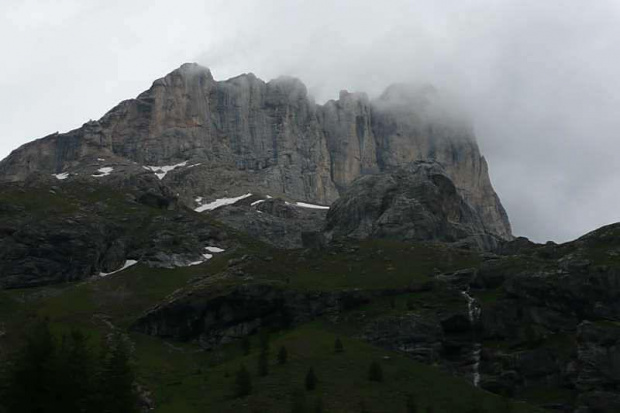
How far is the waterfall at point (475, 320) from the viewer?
116m

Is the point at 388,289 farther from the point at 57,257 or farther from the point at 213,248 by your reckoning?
the point at 57,257

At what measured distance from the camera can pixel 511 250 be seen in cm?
17912

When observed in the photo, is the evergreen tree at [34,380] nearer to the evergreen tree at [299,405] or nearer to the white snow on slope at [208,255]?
the evergreen tree at [299,405]

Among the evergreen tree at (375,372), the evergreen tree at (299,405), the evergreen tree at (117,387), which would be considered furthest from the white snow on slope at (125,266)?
the evergreen tree at (117,387)

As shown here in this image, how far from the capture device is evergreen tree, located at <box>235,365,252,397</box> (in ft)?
314

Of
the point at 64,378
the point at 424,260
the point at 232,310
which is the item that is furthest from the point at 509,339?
the point at 64,378

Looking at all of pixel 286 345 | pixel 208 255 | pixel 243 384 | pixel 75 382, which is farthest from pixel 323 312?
pixel 75 382

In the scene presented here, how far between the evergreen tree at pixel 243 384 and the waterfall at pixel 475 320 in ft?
112

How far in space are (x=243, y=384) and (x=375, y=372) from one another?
57.0ft

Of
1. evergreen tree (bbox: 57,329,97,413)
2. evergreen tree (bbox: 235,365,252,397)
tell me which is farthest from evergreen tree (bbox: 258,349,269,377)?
evergreen tree (bbox: 57,329,97,413)

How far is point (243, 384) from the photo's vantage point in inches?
3792

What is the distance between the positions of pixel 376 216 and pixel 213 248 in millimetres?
41141

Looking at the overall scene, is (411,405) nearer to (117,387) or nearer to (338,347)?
(338,347)

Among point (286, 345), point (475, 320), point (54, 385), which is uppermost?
point (475, 320)
